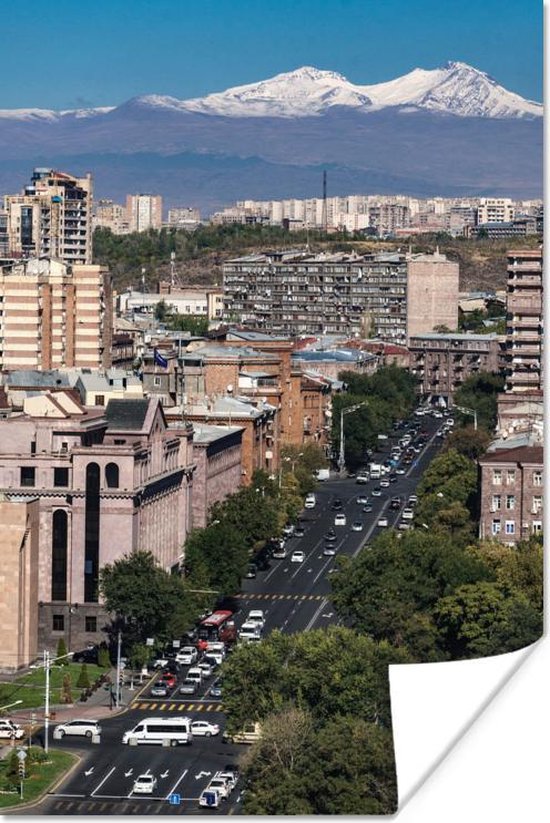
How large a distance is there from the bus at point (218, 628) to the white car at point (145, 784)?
711 centimetres

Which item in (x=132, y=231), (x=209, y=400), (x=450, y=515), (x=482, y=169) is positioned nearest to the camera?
(x=482, y=169)

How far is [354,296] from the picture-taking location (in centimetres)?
7381

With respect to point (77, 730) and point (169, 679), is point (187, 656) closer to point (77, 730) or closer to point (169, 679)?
point (169, 679)

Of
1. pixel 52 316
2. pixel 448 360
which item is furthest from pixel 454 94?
pixel 448 360

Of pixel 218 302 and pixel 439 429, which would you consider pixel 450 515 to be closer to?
pixel 439 429

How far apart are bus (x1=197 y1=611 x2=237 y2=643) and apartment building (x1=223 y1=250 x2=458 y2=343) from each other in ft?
147

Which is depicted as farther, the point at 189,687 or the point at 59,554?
the point at 59,554

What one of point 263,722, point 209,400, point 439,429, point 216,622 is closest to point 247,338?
point 439,429

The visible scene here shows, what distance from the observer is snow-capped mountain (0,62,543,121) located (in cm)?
1580

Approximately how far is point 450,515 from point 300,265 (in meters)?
42.4

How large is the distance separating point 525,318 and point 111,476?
65.4 ft

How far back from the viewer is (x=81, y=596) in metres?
26.8

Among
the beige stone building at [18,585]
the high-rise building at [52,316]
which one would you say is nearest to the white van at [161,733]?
the beige stone building at [18,585]

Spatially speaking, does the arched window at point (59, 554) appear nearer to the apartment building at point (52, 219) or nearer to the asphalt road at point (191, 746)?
the asphalt road at point (191, 746)
